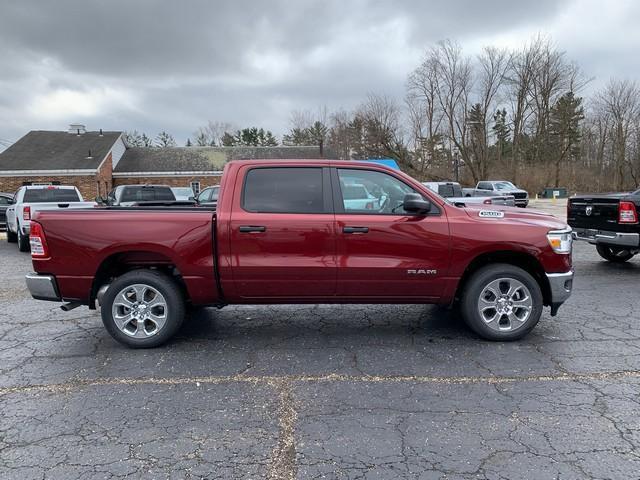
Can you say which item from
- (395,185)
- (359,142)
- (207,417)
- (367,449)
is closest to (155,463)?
(207,417)

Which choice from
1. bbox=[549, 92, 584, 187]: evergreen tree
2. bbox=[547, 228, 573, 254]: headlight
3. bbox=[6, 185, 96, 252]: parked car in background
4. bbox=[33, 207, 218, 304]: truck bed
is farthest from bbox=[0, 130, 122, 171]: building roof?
bbox=[549, 92, 584, 187]: evergreen tree

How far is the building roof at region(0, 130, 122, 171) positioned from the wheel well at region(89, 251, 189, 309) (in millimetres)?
30177

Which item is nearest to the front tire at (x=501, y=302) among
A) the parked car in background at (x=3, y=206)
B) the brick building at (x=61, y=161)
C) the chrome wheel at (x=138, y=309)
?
the chrome wheel at (x=138, y=309)

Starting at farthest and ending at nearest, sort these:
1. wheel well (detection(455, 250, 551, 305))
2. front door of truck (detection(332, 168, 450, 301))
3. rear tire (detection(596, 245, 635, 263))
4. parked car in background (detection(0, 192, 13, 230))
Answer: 1. parked car in background (detection(0, 192, 13, 230))
2. rear tire (detection(596, 245, 635, 263))
3. wheel well (detection(455, 250, 551, 305))
4. front door of truck (detection(332, 168, 450, 301))

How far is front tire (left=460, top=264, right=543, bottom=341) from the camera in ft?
14.8

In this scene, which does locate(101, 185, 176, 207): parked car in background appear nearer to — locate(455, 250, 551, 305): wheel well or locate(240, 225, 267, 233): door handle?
locate(240, 225, 267, 233): door handle

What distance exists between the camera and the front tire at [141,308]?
14.6 feet

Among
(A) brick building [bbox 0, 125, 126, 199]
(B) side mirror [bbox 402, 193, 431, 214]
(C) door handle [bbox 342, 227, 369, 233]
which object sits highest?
(A) brick building [bbox 0, 125, 126, 199]

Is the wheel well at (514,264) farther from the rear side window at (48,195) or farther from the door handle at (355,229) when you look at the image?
the rear side window at (48,195)

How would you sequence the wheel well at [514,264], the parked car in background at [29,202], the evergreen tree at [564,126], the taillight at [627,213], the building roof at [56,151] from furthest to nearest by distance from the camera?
1. the evergreen tree at [564,126]
2. the building roof at [56,151]
3. the parked car in background at [29,202]
4. the taillight at [627,213]
5. the wheel well at [514,264]

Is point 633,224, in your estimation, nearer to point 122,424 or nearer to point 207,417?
point 207,417

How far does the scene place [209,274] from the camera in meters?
4.41

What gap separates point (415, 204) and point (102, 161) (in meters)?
32.9

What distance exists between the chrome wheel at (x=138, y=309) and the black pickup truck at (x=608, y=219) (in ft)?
23.7
